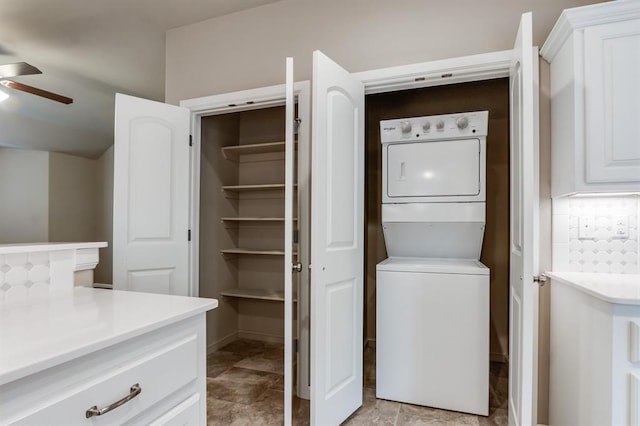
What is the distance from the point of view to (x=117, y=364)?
2.61ft

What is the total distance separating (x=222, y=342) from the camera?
128 inches

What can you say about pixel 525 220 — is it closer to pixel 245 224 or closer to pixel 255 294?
pixel 255 294

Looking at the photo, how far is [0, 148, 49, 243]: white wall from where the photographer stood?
A: 13.1 feet

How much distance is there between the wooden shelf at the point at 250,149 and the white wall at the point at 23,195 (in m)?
2.76

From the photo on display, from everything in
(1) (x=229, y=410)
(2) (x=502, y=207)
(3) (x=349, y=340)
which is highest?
(2) (x=502, y=207)

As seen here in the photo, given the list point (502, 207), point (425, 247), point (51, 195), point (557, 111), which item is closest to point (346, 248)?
point (425, 247)

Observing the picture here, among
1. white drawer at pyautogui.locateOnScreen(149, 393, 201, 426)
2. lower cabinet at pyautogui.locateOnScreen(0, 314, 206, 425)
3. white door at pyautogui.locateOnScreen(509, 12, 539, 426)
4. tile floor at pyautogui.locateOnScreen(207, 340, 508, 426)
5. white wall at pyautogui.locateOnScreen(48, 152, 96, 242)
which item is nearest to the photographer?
lower cabinet at pyautogui.locateOnScreen(0, 314, 206, 425)

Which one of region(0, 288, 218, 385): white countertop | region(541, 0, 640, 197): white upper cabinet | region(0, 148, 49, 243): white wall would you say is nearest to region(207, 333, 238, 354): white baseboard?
region(0, 288, 218, 385): white countertop

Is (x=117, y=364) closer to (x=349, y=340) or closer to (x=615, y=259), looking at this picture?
(x=349, y=340)

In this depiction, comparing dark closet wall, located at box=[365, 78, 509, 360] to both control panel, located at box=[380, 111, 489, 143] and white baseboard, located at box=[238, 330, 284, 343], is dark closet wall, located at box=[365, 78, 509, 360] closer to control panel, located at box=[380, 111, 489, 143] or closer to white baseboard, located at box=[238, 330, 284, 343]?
control panel, located at box=[380, 111, 489, 143]

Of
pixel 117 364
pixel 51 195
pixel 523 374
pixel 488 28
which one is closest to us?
pixel 117 364

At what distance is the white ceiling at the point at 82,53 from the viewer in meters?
2.29

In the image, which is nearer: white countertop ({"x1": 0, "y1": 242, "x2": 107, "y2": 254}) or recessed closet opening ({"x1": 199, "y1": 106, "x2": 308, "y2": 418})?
white countertop ({"x1": 0, "y1": 242, "x2": 107, "y2": 254})

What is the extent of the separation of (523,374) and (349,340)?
2.85 feet
